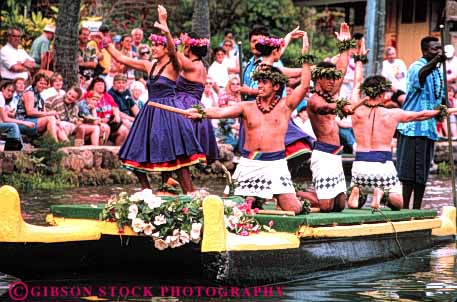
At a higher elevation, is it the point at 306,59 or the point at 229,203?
the point at 306,59

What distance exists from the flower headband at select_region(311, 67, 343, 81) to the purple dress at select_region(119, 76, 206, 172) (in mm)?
1508

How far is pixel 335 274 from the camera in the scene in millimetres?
10023

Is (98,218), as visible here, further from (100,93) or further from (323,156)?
(100,93)

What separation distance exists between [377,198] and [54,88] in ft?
21.4

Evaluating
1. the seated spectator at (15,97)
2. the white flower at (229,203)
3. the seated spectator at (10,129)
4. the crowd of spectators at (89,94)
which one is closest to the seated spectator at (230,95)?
the crowd of spectators at (89,94)

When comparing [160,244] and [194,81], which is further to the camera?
[194,81]

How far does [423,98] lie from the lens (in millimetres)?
13141

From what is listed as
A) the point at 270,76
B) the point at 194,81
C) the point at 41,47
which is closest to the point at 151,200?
the point at 270,76

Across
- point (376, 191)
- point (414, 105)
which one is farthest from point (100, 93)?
point (376, 191)

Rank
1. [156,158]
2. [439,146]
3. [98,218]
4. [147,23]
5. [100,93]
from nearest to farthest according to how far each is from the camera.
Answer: [98,218]
[156,158]
[100,93]
[439,146]
[147,23]

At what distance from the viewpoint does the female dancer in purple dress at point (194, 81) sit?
12.1 metres

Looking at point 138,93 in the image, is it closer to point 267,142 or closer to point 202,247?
point 267,142

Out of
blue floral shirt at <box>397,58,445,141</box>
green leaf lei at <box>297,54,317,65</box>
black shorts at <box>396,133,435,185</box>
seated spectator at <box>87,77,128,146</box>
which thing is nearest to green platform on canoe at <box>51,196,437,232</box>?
green leaf lei at <box>297,54,317,65</box>

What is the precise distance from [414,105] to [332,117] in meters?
2.46
